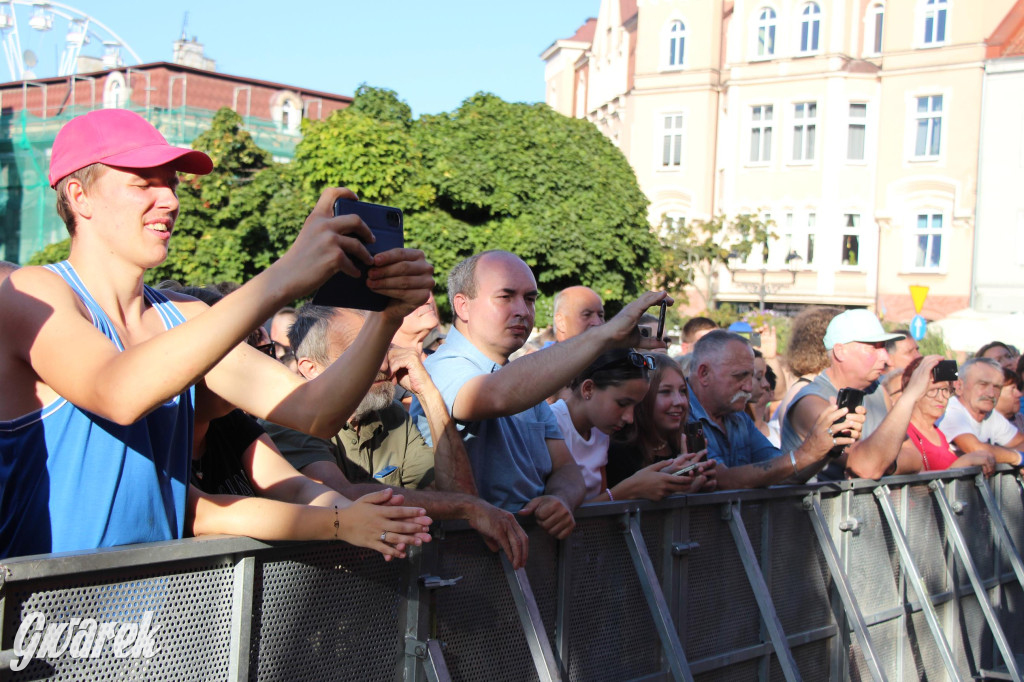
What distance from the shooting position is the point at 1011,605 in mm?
7180

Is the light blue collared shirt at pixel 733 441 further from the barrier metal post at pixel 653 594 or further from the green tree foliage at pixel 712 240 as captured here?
the green tree foliage at pixel 712 240

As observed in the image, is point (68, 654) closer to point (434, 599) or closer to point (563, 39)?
point (434, 599)

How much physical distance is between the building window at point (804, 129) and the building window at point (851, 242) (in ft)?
8.57

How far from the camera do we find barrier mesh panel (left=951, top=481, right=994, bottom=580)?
650cm

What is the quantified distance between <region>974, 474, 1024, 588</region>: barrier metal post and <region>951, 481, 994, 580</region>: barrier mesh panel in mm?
36

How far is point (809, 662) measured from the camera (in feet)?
15.8

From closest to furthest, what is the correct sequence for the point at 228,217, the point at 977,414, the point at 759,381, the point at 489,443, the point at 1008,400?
the point at 489,443 < the point at 759,381 < the point at 977,414 < the point at 1008,400 < the point at 228,217

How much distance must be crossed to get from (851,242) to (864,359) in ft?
110

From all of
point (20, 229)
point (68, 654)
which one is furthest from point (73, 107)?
point (68, 654)

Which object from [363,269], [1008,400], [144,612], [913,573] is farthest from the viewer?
[1008,400]

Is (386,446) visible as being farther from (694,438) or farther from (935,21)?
(935,21)

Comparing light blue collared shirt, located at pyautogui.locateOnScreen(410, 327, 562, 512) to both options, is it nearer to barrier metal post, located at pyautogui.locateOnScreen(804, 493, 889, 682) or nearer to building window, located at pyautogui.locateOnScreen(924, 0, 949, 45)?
barrier metal post, located at pyautogui.locateOnScreen(804, 493, 889, 682)

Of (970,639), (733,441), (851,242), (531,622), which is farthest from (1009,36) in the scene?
(531,622)

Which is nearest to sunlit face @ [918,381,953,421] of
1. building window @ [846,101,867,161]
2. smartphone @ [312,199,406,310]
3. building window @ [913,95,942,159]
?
smartphone @ [312,199,406,310]
